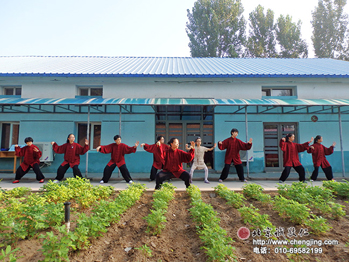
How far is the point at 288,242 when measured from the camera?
8.66 feet

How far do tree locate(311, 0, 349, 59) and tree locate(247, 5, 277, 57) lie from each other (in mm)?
4815

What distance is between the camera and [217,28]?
21.5 m

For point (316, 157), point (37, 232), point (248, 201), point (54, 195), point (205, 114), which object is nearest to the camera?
point (37, 232)

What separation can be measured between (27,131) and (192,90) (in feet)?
25.1

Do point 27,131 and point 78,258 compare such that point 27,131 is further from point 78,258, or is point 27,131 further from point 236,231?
point 236,231

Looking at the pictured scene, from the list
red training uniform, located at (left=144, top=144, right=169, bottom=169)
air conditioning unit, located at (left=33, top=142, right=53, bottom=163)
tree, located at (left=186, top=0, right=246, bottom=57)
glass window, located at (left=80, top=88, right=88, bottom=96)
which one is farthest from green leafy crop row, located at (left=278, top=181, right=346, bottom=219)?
tree, located at (left=186, top=0, right=246, bottom=57)

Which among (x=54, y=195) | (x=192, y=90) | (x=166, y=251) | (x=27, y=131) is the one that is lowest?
(x=166, y=251)

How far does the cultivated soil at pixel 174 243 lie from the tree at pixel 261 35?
23561mm

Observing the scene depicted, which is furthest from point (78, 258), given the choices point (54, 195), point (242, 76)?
point (242, 76)

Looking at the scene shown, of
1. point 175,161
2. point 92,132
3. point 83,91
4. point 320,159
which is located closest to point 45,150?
point 92,132

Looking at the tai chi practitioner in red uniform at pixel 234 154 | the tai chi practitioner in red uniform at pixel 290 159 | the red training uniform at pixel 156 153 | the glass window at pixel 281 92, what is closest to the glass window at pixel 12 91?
the red training uniform at pixel 156 153

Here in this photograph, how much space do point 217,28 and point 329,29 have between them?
42.3ft

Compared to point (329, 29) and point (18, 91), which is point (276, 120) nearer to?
point (18, 91)

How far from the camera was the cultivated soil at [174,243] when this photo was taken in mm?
2398
